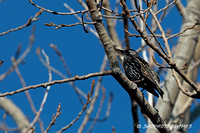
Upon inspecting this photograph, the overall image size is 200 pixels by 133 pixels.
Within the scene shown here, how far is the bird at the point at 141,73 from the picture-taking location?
11.9ft

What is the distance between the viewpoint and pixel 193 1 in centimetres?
456

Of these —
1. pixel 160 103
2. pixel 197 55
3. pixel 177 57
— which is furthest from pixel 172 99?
pixel 197 55

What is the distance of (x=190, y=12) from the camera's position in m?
4.53

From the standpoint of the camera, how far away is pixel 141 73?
3.75 metres

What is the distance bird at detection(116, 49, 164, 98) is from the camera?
11.9 ft

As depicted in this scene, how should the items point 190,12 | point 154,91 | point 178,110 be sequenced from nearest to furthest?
point 154,91 < point 190,12 < point 178,110

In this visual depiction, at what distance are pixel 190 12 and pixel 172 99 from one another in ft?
4.76

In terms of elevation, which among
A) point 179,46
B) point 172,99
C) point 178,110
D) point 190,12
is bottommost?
point 172,99

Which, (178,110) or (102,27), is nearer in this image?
(102,27)

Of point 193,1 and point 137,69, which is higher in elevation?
point 193,1

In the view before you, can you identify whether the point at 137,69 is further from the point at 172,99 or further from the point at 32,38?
the point at 32,38

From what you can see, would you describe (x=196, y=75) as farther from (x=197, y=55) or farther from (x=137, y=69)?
(x=137, y=69)

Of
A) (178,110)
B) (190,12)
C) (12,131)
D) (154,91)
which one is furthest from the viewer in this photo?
(12,131)

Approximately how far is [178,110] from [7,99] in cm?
501
